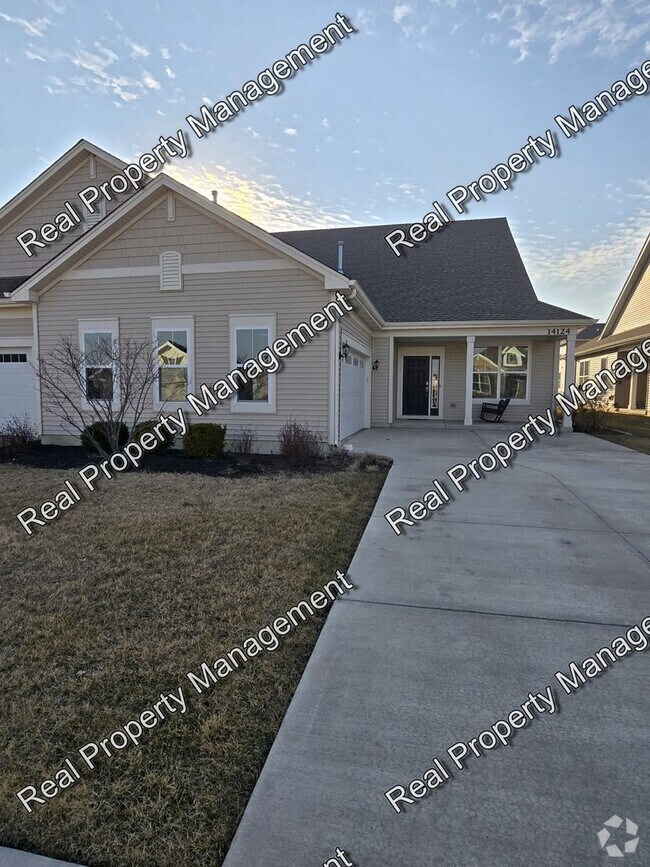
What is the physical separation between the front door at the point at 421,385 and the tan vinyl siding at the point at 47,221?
9.64m

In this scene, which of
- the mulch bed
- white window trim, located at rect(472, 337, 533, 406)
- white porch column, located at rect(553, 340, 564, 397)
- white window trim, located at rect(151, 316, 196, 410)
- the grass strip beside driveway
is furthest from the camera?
white window trim, located at rect(472, 337, 533, 406)

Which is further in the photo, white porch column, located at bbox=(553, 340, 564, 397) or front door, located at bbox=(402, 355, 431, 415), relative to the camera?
front door, located at bbox=(402, 355, 431, 415)

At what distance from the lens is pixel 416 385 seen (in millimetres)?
15367

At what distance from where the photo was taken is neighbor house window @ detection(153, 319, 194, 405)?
31.4 feet

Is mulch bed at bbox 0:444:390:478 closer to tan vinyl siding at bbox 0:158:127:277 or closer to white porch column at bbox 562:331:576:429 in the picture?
tan vinyl siding at bbox 0:158:127:277

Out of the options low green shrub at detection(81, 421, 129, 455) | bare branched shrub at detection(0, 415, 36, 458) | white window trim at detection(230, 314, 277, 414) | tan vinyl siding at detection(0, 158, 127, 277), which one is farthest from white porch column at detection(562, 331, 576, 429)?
bare branched shrub at detection(0, 415, 36, 458)

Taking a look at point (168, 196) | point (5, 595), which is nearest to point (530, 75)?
point (168, 196)

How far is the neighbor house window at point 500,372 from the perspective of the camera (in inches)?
562

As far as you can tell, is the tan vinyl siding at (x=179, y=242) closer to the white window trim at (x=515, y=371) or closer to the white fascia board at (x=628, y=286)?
the white window trim at (x=515, y=371)

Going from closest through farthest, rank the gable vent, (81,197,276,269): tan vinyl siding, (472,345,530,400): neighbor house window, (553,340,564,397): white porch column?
1. (81,197,276,269): tan vinyl siding
2. the gable vent
3. (553,340,564,397): white porch column
4. (472,345,530,400): neighbor house window

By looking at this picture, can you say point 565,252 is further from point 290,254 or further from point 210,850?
point 210,850

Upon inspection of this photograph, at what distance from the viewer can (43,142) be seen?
11086mm

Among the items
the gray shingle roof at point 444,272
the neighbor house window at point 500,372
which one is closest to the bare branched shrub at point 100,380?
the gray shingle roof at point 444,272

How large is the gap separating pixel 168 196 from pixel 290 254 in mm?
2800
